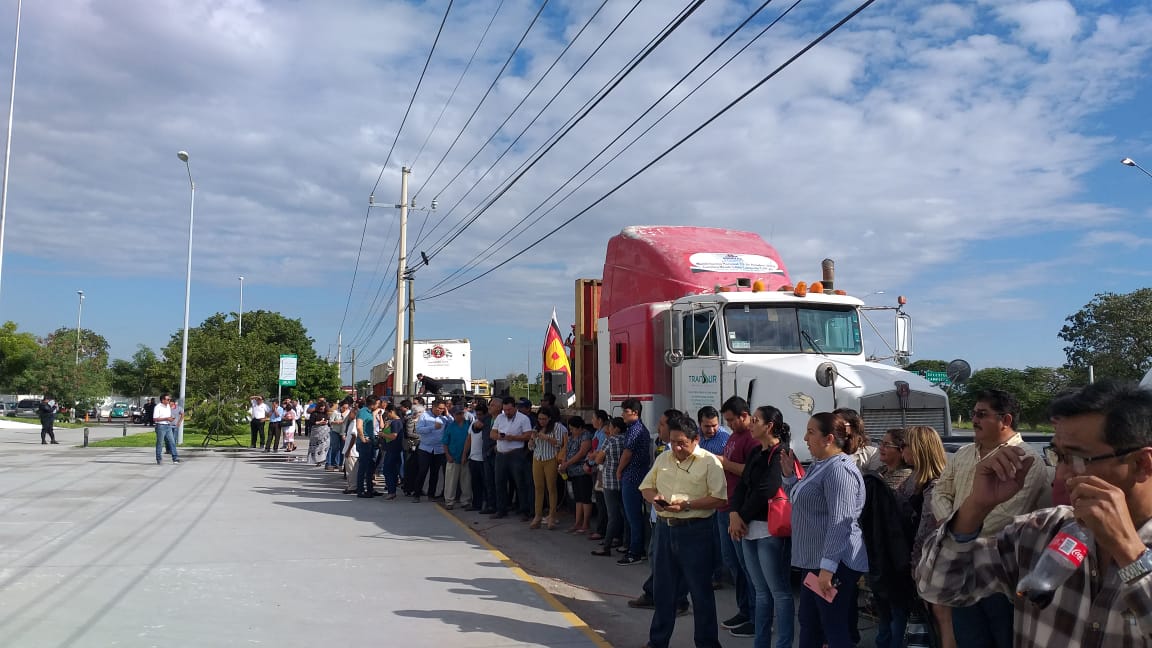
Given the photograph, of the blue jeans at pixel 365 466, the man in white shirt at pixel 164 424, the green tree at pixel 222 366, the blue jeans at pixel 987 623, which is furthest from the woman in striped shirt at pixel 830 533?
the green tree at pixel 222 366

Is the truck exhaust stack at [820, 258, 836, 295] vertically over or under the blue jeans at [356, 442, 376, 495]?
over

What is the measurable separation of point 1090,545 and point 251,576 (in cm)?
779

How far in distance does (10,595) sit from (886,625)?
7.15 meters

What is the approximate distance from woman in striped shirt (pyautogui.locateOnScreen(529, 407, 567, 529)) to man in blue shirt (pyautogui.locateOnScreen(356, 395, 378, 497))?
437 cm

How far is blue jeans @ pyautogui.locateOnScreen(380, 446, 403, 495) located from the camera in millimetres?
15594

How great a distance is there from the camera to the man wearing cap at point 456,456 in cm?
1473

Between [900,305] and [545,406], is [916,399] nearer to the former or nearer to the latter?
[900,305]

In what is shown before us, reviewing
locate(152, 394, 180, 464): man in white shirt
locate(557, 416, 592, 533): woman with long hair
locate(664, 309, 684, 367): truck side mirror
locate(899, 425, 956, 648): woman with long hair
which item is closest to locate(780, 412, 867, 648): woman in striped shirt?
locate(899, 425, 956, 648): woman with long hair

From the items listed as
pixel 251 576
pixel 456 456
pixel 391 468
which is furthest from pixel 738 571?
pixel 391 468

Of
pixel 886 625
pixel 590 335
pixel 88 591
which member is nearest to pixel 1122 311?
pixel 590 335

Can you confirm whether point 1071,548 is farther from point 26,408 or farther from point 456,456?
point 26,408

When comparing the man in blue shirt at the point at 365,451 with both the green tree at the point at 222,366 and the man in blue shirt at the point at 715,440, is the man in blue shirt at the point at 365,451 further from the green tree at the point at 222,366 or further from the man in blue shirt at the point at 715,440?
the green tree at the point at 222,366

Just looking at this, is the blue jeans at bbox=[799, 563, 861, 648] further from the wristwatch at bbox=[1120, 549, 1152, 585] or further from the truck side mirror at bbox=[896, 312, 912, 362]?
the truck side mirror at bbox=[896, 312, 912, 362]

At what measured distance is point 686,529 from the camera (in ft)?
20.1
